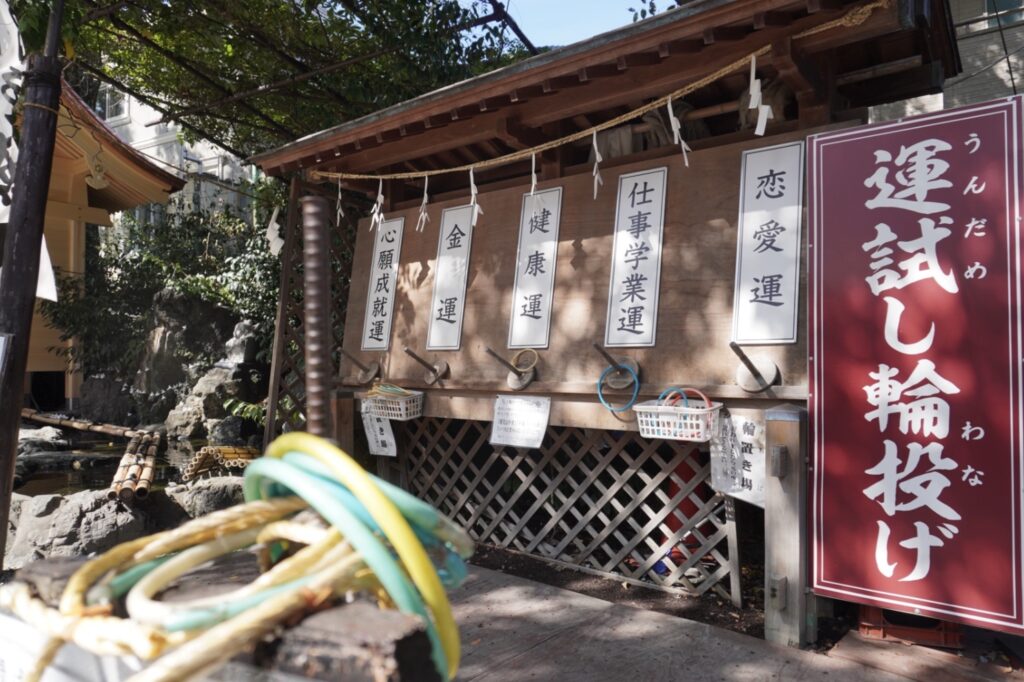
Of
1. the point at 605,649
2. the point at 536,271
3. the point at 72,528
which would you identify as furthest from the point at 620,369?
the point at 72,528

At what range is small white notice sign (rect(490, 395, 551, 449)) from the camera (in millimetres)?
5418

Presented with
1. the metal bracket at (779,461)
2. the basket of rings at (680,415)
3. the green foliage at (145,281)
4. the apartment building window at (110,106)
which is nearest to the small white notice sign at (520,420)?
the basket of rings at (680,415)

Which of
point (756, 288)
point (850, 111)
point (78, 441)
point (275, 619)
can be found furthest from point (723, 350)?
point (78, 441)

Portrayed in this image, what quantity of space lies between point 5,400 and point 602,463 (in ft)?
13.3

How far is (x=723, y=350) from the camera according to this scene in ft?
15.2

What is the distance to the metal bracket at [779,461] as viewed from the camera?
158 inches

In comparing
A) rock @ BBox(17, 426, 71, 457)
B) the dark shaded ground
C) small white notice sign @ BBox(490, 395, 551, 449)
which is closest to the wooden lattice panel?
the dark shaded ground

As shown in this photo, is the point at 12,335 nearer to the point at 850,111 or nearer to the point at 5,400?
the point at 5,400

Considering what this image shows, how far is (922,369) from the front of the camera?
148 inches

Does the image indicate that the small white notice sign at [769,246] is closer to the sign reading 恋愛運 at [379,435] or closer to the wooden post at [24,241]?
the sign reading 恋愛運 at [379,435]

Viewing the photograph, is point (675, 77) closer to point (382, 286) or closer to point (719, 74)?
point (719, 74)

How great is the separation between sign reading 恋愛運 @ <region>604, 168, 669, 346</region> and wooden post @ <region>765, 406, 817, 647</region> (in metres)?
1.27

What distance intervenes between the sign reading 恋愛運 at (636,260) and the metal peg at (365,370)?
2682 mm

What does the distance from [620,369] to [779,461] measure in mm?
1383
